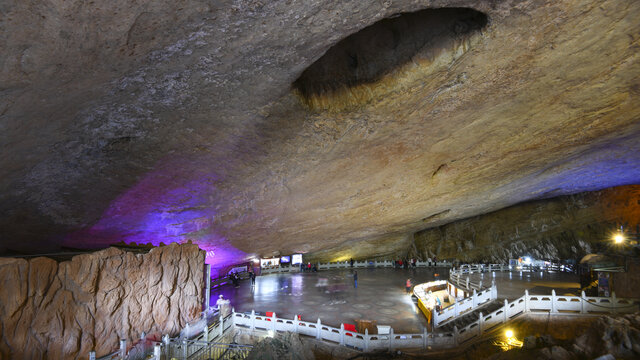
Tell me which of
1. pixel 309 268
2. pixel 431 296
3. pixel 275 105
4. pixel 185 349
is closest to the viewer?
pixel 275 105

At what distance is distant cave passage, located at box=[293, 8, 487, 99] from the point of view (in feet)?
27.5

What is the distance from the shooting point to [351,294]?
2170 cm

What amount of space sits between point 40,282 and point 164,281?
4296 mm

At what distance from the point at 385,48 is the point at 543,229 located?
2772cm

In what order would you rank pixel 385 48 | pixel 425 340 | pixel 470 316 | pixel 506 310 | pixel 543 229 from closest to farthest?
pixel 385 48, pixel 425 340, pixel 506 310, pixel 470 316, pixel 543 229

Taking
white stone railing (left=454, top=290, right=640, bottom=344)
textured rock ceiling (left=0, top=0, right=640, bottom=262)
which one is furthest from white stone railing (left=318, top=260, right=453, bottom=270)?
textured rock ceiling (left=0, top=0, right=640, bottom=262)

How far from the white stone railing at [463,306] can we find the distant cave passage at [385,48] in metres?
11.6

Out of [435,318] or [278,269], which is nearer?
[435,318]

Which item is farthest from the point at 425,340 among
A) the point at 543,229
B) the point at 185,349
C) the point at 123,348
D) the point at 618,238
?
the point at 543,229

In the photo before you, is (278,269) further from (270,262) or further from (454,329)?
(454,329)

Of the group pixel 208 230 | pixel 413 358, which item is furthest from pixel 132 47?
pixel 413 358

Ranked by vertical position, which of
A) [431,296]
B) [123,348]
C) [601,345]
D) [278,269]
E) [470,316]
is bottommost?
[470,316]

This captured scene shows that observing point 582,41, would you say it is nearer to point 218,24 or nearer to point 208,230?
point 218,24

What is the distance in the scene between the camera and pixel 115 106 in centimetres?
744
